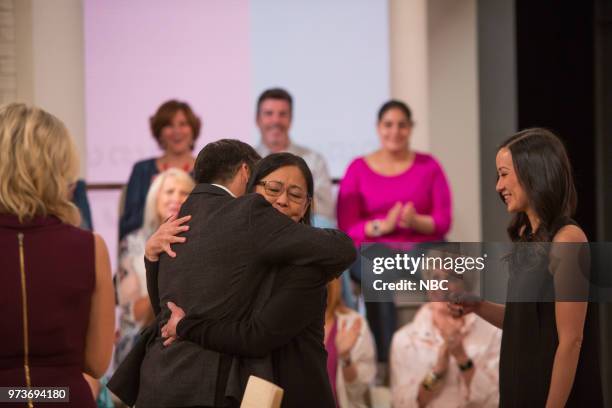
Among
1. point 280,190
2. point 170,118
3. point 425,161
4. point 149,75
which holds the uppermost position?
point 149,75

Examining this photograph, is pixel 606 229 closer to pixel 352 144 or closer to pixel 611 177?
pixel 611 177

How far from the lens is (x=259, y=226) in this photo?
7.13 feet

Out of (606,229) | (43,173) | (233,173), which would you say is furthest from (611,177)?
(43,173)

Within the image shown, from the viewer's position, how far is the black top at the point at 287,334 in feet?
7.09

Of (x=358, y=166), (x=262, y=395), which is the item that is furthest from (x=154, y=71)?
(x=262, y=395)

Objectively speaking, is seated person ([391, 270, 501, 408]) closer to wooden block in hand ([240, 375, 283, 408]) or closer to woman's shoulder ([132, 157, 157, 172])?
wooden block in hand ([240, 375, 283, 408])

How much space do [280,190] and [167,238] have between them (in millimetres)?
293

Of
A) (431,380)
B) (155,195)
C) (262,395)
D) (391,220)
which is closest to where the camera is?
(262,395)

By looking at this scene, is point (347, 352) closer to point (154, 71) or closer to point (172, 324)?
point (172, 324)

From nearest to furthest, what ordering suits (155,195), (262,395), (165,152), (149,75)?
(262,395), (155,195), (165,152), (149,75)

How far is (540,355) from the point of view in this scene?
242 cm

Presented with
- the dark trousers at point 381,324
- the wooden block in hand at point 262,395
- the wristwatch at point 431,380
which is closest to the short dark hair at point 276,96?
the dark trousers at point 381,324

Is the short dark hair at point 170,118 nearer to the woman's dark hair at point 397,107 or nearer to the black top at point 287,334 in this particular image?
the woman's dark hair at point 397,107

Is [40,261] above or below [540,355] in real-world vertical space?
above
